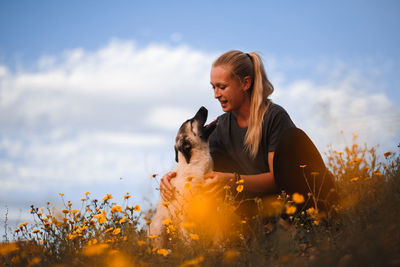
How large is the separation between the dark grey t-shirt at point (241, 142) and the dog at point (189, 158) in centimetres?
81

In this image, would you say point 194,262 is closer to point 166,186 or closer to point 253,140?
point 166,186

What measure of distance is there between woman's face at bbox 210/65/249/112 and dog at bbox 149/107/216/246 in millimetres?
537

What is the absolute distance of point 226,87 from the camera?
15.7ft

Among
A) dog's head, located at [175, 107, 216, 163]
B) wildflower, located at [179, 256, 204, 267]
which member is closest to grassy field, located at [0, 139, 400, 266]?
wildflower, located at [179, 256, 204, 267]

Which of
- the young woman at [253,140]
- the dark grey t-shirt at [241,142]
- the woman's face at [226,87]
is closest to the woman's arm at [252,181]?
the young woman at [253,140]

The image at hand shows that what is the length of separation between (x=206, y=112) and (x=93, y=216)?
1.87 meters

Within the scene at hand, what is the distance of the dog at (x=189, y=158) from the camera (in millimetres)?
4051

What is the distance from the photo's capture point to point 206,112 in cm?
454

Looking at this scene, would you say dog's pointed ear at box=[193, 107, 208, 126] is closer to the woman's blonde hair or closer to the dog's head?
the dog's head

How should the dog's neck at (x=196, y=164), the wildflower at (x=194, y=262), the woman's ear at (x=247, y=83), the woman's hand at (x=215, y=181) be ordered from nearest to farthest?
the wildflower at (x=194, y=262) → the woman's hand at (x=215, y=181) → the dog's neck at (x=196, y=164) → the woman's ear at (x=247, y=83)

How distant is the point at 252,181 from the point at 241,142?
83 centimetres

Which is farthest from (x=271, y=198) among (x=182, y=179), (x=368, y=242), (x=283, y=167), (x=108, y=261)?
(x=108, y=261)

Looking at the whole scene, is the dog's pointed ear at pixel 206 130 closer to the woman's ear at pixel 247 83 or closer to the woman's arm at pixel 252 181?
the woman's arm at pixel 252 181

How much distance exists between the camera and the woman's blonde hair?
471 cm
